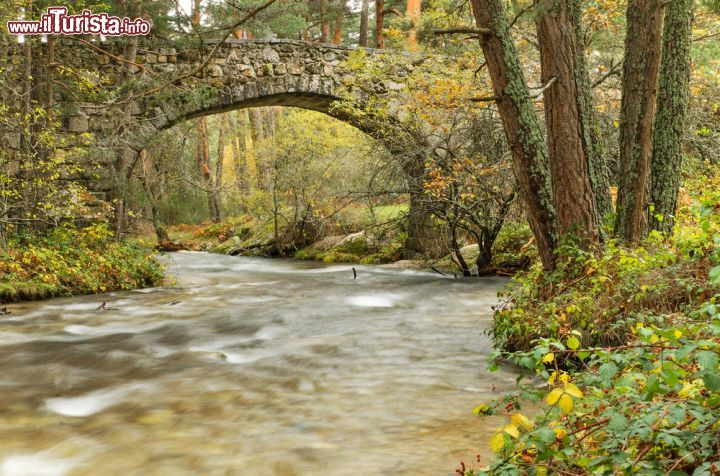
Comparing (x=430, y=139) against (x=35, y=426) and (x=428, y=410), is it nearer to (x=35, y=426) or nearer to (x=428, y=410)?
(x=428, y=410)

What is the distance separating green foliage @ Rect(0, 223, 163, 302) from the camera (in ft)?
26.2

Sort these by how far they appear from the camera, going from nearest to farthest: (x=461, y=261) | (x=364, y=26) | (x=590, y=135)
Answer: (x=590, y=135), (x=461, y=261), (x=364, y=26)

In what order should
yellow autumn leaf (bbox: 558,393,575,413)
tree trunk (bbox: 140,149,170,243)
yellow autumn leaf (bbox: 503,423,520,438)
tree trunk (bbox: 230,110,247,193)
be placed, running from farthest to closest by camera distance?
tree trunk (bbox: 230,110,247,193)
tree trunk (bbox: 140,149,170,243)
yellow autumn leaf (bbox: 503,423,520,438)
yellow autumn leaf (bbox: 558,393,575,413)

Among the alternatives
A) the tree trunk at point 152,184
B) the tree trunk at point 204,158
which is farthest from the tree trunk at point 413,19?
the tree trunk at point 204,158

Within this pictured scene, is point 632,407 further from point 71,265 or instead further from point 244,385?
point 71,265

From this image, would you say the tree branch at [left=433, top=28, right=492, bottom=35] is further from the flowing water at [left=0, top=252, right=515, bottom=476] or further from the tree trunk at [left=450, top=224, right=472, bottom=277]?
the tree trunk at [left=450, top=224, right=472, bottom=277]

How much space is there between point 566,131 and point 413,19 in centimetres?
1219

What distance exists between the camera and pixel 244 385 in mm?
4531

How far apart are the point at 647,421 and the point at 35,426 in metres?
3.33

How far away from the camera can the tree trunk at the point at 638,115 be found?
5.15 m

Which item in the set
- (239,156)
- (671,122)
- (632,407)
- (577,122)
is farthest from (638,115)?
(239,156)

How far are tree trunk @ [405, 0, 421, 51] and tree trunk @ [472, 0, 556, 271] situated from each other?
836 centimetres

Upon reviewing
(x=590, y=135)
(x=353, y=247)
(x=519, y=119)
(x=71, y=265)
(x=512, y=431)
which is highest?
(x=519, y=119)

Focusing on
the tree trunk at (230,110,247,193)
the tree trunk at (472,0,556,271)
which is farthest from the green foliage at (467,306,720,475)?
the tree trunk at (230,110,247,193)
